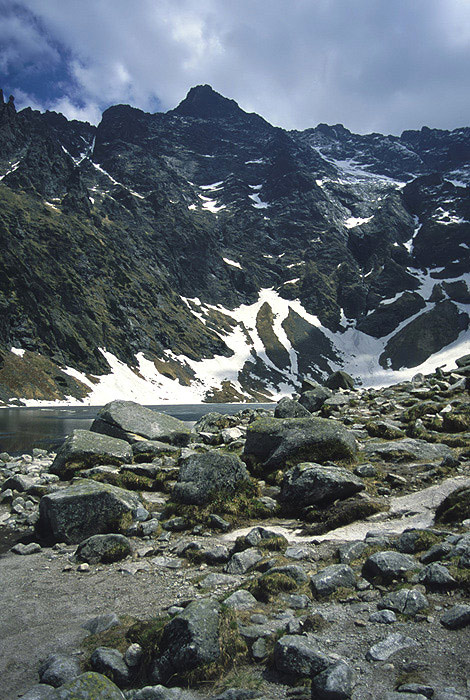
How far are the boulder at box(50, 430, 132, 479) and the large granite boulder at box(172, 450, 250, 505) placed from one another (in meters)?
5.24

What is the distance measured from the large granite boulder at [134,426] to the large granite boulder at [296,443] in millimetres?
7289

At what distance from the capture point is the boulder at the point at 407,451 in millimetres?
11953

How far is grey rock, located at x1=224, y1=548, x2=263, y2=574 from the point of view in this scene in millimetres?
7386

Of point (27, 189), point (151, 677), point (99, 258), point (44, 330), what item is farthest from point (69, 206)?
point (151, 677)

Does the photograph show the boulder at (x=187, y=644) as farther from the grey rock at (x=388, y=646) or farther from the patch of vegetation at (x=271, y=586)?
the grey rock at (x=388, y=646)

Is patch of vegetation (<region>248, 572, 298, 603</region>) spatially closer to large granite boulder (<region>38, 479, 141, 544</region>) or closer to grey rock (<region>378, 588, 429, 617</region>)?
grey rock (<region>378, 588, 429, 617</region>)

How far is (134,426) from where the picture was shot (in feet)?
66.6

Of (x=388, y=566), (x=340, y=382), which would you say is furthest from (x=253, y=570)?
(x=340, y=382)

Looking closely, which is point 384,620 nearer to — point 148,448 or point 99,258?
point 148,448

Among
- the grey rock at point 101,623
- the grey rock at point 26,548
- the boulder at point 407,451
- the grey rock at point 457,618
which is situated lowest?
the grey rock at point 26,548

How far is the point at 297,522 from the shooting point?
9.60 m

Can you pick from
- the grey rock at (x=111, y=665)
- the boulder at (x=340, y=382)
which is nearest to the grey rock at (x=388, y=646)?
the grey rock at (x=111, y=665)

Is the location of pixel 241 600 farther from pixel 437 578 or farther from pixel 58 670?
pixel 437 578

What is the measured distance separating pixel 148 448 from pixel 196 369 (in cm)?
15369
